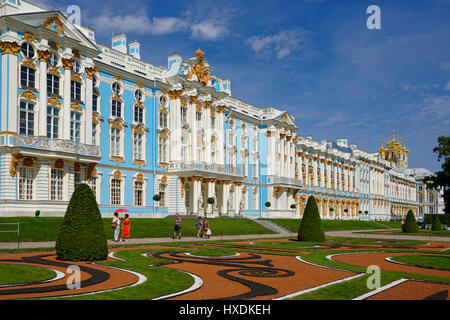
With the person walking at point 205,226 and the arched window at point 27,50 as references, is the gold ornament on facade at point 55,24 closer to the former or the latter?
the arched window at point 27,50

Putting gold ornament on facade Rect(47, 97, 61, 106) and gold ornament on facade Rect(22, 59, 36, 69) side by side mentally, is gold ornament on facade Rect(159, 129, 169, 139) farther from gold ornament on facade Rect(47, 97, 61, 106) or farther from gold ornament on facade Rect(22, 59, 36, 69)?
gold ornament on facade Rect(22, 59, 36, 69)

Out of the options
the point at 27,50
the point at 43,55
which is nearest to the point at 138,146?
the point at 43,55

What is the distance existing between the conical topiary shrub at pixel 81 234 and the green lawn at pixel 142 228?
9.88 m

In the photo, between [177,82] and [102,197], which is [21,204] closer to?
[102,197]

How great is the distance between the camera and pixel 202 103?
166ft

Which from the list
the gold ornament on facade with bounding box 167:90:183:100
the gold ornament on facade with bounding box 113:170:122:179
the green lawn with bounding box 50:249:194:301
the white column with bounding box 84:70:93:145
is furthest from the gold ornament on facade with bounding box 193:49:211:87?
the green lawn with bounding box 50:249:194:301

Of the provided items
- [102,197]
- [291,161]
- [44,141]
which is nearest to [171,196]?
[102,197]

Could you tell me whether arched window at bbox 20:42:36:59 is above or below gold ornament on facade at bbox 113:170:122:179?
above

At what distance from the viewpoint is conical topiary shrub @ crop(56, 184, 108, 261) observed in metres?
15.9

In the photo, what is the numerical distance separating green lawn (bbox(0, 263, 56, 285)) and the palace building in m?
18.5

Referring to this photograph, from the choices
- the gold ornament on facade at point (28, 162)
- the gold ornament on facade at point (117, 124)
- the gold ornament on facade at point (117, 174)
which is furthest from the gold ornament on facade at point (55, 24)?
the gold ornament on facade at point (117, 174)

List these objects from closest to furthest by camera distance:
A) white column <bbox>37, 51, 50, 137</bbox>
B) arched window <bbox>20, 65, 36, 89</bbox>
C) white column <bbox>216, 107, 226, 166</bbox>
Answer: arched window <bbox>20, 65, 36, 89</bbox> → white column <bbox>37, 51, 50, 137</bbox> → white column <bbox>216, 107, 226, 166</bbox>
